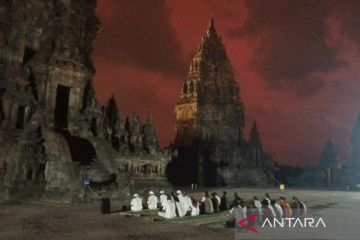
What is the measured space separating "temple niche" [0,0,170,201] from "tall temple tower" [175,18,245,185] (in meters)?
17.4

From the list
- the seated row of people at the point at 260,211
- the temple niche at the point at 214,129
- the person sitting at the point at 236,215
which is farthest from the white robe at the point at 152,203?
the temple niche at the point at 214,129

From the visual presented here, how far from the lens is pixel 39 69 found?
110 ft

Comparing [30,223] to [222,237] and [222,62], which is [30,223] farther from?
[222,62]

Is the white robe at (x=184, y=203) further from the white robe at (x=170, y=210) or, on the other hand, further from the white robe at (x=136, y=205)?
the white robe at (x=136, y=205)

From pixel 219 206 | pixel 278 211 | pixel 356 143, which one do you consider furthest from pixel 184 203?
pixel 356 143

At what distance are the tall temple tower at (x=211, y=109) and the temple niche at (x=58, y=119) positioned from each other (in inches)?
684

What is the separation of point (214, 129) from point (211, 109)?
11.3 ft

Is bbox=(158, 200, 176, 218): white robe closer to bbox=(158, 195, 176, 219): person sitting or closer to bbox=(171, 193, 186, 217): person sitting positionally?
bbox=(158, 195, 176, 219): person sitting

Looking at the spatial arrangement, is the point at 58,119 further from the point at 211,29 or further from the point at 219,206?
the point at 211,29

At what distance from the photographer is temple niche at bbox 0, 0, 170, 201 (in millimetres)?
26016

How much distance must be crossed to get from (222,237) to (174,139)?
1991 inches

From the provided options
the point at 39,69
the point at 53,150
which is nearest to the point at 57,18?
the point at 39,69

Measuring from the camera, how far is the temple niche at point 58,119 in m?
26.0

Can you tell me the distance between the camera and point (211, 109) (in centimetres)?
6231
